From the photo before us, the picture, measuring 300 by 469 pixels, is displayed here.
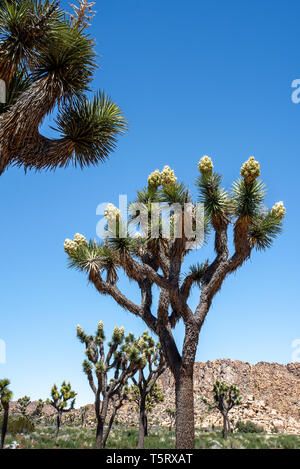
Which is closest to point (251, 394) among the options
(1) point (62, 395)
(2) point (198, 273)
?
(1) point (62, 395)

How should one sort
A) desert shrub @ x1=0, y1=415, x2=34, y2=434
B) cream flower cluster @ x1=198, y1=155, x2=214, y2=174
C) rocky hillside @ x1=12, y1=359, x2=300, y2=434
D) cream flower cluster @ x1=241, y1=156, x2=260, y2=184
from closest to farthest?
cream flower cluster @ x1=241, y1=156, x2=260, y2=184 < cream flower cluster @ x1=198, y1=155, x2=214, y2=174 < desert shrub @ x1=0, y1=415, x2=34, y2=434 < rocky hillside @ x1=12, y1=359, x2=300, y2=434

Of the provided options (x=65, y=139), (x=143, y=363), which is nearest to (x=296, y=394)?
(x=143, y=363)

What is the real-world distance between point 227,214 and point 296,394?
7117 cm

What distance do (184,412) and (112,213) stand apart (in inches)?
191

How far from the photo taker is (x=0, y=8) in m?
6.89

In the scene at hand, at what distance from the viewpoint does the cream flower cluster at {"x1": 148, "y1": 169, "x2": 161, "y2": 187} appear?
10.8m

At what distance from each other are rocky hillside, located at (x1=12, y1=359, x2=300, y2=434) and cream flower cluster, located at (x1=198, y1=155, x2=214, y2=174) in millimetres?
47740

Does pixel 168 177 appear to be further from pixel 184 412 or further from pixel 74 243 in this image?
pixel 184 412

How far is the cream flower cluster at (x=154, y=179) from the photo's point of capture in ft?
35.4

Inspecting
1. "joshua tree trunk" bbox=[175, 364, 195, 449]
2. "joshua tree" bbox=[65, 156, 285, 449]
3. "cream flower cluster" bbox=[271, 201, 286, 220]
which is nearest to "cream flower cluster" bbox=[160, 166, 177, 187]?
"joshua tree" bbox=[65, 156, 285, 449]

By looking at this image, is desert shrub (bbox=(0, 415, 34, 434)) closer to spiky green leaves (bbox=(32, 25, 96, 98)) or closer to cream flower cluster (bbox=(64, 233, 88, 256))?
cream flower cluster (bbox=(64, 233, 88, 256))

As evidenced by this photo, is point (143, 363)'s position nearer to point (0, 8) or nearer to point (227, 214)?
point (227, 214)

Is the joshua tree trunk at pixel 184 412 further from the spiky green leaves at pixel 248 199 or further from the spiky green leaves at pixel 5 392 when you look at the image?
the spiky green leaves at pixel 5 392

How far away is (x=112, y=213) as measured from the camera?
10.5 metres
